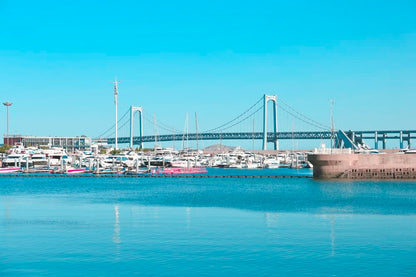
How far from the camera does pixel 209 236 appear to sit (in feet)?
74.8

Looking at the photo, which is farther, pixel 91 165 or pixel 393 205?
pixel 91 165

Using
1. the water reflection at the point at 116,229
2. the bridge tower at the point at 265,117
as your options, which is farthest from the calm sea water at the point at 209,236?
the bridge tower at the point at 265,117

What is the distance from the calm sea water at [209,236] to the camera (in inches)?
701

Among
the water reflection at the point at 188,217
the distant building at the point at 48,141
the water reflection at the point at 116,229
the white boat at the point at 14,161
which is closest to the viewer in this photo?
the water reflection at the point at 116,229

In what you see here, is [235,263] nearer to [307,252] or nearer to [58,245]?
[307,252]

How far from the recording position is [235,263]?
720 inches

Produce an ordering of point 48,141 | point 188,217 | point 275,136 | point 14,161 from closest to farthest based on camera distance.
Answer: point 188,217 → point 14,161 → point 275,136 → point 48,141

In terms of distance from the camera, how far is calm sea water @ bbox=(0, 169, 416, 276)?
1781 cm

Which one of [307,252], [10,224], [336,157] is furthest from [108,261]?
[336,157]

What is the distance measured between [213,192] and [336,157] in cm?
1493

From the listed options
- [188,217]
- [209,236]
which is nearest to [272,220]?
[188,217]

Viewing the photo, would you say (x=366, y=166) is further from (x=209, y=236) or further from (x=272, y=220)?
(x=209, y=236)

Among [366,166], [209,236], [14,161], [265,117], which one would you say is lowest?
[209,236]

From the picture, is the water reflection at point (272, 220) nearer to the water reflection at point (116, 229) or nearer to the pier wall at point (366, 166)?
the water reflection at point (116, 229)
